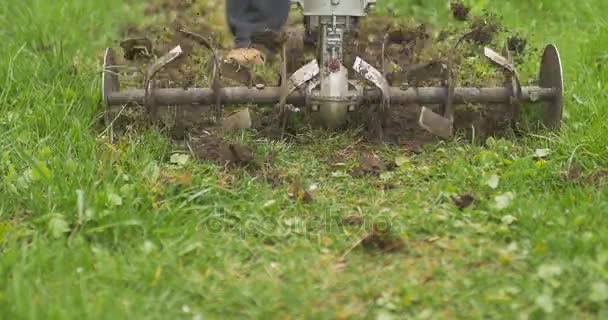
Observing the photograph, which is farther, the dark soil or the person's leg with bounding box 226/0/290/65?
the person's leg with bounding box 226/0/290/65

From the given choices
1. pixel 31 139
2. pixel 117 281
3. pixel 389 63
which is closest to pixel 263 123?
pixel 389 63

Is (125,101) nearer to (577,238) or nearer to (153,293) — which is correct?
(153,293)

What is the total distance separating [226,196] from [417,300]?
0.88m

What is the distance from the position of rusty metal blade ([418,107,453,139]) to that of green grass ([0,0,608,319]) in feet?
0.31

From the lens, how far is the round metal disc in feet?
12.1

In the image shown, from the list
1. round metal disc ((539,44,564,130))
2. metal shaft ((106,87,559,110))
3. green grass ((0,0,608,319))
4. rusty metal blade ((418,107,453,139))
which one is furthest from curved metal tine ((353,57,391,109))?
round metal disc ((539,44,564,130))

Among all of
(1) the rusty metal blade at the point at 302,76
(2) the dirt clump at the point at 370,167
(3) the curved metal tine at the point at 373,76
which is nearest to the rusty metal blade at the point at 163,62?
(1) the rusty metal blade at the point at 302,76

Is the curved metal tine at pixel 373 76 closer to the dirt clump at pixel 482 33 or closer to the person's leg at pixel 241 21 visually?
the dirt clump at pixel 482 33

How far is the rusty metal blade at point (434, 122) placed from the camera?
11.8 feet

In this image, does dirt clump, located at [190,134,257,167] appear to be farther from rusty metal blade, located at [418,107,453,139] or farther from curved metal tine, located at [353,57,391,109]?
rusty metal blade, located at [418,107,453,139]

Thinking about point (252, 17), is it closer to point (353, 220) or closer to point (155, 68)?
point (155, 68)

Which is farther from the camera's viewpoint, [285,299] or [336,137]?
[336,137]

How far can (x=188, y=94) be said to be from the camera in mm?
3639

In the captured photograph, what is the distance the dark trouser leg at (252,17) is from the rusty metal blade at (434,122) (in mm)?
1153
